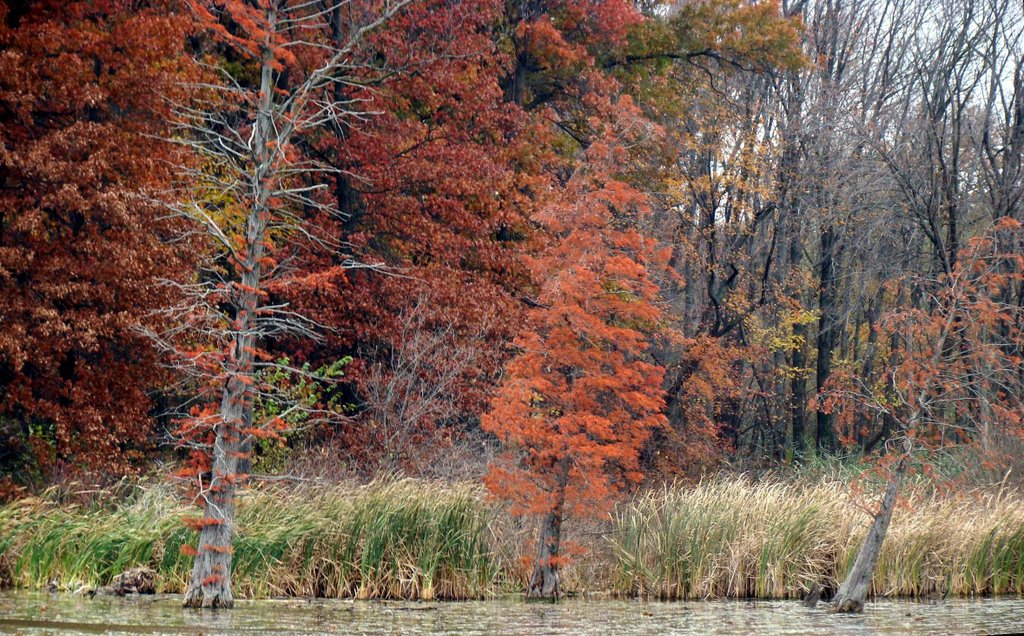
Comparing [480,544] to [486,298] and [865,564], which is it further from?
[486,298]

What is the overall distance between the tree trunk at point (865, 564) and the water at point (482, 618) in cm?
25

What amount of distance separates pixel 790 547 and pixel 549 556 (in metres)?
3.14

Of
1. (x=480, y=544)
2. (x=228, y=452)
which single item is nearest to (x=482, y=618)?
(x=480, y=544)

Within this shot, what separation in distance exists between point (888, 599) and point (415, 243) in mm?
12885

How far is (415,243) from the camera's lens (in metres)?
24.6

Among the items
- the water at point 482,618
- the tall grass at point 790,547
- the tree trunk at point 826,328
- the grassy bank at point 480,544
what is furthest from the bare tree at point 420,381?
the tree trunk at point 826,328

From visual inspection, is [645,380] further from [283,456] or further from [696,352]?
[696,352]

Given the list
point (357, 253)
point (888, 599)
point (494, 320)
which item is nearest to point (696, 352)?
point (494, 320)

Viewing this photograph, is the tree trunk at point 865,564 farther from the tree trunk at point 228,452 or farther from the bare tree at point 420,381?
the bare tree at point 420,381

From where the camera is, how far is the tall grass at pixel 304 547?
526 inches

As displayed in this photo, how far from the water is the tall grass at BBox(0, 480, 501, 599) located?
0.66 metres

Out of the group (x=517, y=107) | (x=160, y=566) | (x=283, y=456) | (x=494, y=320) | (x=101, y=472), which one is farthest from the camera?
(x=517, y=107)

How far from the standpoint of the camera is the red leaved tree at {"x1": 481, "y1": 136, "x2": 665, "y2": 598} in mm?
13719

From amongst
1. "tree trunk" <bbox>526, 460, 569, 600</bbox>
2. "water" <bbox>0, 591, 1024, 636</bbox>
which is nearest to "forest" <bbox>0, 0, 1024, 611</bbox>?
"tree trunk" <bbox>526, 460, 569, 600</bbox>
